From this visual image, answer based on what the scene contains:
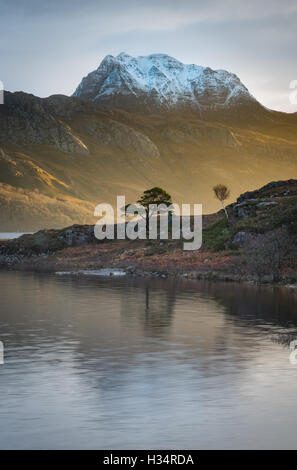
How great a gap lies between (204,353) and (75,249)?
79.2 meters

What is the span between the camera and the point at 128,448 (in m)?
14.8

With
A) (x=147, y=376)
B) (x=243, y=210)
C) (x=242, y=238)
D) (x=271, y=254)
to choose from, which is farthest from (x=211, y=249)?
(x=147, y=376)

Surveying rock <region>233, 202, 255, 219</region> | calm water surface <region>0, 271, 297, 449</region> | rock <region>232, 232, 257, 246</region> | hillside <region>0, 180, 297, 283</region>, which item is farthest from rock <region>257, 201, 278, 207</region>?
calm water surface <region>0, 271, 297, 449</region>

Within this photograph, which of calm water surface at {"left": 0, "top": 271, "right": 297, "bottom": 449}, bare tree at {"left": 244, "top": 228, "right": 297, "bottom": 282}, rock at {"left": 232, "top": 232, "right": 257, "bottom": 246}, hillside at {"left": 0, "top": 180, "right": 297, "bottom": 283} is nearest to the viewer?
calm water surface at {"left": 0, "top": 271, "right": 297, "bottom": 449}

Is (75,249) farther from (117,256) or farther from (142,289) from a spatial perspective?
(142,289)

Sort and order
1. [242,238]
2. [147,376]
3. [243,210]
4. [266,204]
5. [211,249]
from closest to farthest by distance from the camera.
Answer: [147,376] < [242,238] < [211,249] < [266,204] < [243,210]

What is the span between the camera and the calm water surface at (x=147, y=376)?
1591cm

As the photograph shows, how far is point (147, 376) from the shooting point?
22.2 meters

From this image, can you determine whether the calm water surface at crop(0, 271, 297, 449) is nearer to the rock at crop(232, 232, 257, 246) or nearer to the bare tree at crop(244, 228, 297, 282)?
the bare tree at crop(244, 228, 297, 282)

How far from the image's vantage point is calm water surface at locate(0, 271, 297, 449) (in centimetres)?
1591

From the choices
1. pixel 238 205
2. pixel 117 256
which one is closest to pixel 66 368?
pixel 117 256

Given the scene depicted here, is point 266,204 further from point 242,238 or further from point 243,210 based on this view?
point 242,238

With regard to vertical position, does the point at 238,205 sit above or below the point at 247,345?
above

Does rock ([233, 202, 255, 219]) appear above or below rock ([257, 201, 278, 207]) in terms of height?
below
